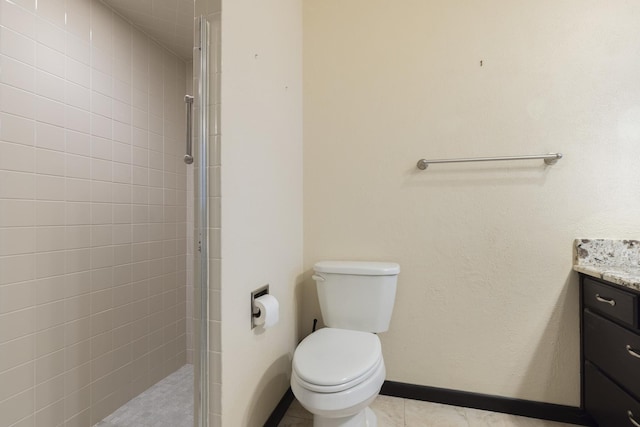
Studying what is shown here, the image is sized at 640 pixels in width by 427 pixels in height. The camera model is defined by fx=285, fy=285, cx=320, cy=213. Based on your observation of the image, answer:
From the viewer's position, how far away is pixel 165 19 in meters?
1.42

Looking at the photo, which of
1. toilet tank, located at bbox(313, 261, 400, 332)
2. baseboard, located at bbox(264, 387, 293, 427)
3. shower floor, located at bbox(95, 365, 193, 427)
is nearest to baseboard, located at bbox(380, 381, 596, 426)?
toilet tank, located at bbox(313, 261, 400, 332)

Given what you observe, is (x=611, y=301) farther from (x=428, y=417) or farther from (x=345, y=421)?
(x=345, y=421)

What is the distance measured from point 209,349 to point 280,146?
0.92 meters

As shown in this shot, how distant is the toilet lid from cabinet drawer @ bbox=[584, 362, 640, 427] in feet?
2.89

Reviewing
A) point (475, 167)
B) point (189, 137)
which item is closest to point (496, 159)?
point (475, 167)

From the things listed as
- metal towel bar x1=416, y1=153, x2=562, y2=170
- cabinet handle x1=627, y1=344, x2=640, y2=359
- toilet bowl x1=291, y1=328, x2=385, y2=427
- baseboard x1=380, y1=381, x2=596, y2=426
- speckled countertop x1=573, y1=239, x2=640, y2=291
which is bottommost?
baseboard x1=380, y1=381, x2=596, y2=426

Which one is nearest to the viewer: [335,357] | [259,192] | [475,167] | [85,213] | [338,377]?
[338,377]

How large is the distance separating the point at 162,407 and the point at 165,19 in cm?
189

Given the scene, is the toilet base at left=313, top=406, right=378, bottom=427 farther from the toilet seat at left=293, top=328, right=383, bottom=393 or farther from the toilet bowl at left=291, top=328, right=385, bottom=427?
the toilet seat at left=293, top=328, right=383, bottom=393

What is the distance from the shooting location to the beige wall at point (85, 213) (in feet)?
3.59

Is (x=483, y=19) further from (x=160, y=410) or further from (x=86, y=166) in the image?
(x=160, y=410)

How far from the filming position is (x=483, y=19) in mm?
1438

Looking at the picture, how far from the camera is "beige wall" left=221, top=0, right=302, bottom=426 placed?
100 centimetres

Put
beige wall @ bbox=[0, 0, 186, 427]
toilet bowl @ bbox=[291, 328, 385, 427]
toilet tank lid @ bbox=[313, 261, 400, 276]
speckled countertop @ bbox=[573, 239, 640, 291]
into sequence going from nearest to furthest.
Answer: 1. toilet bowl @ bbox=[291, 328, 385, 427]
2. beige wall @ bbox=[0, 0, 186, 427]
3. speckled countertop @ bbox=[573, 239, 640, 291]
4. toilet tank lid @ bbox=[313, 261, 400, 276]
